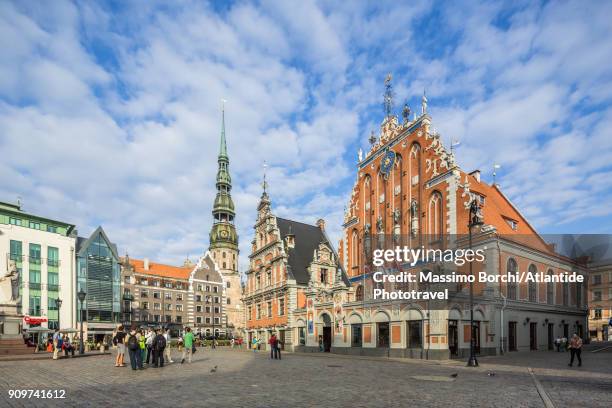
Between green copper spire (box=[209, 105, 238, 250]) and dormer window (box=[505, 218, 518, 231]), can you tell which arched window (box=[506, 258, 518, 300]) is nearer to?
dormer window (box=[505, 218, 518, 231])

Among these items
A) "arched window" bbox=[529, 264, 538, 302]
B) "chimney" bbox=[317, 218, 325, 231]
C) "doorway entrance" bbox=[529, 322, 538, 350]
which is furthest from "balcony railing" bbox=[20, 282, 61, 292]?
"arched window" bbox=[529, 264, 538, 302]

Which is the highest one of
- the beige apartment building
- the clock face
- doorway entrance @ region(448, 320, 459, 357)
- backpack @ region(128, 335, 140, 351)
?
the clock face

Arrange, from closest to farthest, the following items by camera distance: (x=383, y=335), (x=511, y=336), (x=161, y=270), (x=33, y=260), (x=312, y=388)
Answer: (x=312, y=388)
(x=383, y=335)
(x=511, y=336)
(x=33, y=260)
(x=161, y=270)

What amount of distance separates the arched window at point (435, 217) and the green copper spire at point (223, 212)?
79.1 m

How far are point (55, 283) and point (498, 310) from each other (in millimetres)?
57096

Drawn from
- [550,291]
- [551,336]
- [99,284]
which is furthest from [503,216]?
[99,284]

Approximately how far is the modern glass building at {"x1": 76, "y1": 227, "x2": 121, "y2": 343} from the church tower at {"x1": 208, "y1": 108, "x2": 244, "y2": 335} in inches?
1415

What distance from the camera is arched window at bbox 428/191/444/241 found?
3094cm

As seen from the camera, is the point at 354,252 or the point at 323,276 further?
the point at 323,276

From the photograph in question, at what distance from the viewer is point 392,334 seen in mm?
27969

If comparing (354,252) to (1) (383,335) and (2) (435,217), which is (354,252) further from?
(1) (383,335)

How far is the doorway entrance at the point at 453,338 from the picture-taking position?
25.8m

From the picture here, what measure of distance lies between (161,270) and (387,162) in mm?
65009

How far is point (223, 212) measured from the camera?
106000mm
